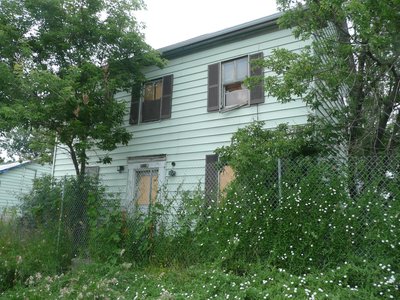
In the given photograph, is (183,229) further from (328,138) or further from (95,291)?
(328,138)

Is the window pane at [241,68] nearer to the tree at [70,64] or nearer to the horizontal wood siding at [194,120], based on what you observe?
the horizontal wood siding at [194,120]

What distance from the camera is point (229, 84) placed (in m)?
9.37

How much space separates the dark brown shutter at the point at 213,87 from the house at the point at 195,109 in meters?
0.03

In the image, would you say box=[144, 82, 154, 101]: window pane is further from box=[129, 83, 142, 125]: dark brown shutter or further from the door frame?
the door frame

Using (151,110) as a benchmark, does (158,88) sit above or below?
above

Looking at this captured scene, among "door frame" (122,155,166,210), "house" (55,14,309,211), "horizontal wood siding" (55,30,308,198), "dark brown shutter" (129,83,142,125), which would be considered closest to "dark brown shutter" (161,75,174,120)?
"house" (55,14,309,211)

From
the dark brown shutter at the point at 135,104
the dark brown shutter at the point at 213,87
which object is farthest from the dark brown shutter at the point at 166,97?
the dark brown shutter at the point at 213,87

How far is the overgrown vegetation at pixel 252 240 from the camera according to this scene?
4649 millimetres

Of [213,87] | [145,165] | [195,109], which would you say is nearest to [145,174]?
[145,165]

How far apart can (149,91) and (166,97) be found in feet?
3.03

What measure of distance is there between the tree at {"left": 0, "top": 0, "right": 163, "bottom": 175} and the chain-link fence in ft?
7.64

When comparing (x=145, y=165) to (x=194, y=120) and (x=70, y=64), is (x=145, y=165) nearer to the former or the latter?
(x=194, y=120)

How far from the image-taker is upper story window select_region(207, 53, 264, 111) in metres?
9.09

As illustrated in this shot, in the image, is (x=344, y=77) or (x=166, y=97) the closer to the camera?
(x=344, y=77)
